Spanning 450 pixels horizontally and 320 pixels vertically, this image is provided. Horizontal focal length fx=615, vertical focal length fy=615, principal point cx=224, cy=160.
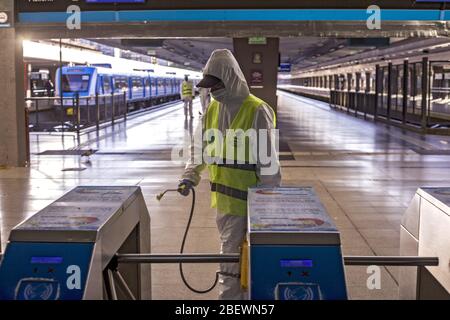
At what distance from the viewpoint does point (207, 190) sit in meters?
9.12

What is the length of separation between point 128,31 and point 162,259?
904 centimetres

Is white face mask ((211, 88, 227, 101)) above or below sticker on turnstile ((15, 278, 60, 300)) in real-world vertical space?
above

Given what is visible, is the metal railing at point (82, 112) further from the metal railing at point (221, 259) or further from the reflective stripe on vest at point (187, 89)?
the metal railing at point (221, 259)

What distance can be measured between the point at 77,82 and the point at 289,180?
59.1 feet

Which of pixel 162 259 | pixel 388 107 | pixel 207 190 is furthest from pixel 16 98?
pixel 388 107

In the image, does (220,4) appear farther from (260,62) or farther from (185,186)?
(185,186)

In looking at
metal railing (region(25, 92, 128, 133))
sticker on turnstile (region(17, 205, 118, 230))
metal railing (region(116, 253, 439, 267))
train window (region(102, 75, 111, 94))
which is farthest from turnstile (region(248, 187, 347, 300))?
train window (region(102, 75, 111, 94))

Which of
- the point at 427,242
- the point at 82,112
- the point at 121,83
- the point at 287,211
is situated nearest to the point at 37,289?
the point at 287,211

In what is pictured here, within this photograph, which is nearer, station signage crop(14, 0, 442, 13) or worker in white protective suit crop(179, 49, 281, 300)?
worker in white protective suit crop(179, 49, 281, 300)

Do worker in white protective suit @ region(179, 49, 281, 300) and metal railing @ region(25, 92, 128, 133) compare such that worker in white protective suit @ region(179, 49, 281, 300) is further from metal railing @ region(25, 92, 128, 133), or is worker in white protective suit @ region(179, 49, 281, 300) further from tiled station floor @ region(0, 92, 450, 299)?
metal railing @ region(25, 92, 128, 133)

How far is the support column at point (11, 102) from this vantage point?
1145 centimetres

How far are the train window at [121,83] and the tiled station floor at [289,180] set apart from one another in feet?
39.7

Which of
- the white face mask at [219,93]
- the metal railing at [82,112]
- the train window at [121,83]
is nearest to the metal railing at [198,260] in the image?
the white face mask at [219,93]

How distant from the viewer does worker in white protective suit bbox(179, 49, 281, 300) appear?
3793 mm
